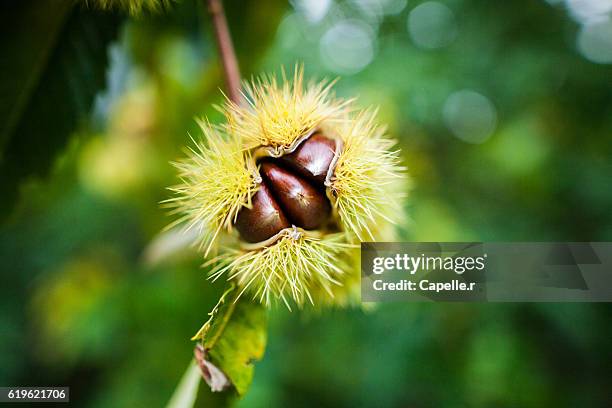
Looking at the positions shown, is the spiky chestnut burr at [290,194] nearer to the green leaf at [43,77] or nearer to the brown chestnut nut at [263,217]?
the brown chestnut nut at [263,217]

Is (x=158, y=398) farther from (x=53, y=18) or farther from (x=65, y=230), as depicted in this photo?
(x=53, y=18)

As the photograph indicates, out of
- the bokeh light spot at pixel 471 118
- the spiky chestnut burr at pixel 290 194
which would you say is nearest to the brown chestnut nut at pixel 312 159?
the spiky chestnut burr at pixel 290 194

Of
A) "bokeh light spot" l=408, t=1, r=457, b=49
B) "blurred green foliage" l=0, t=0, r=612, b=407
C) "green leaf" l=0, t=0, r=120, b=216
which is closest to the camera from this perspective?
"green leaf" l=0, t=0, r=120, b=216

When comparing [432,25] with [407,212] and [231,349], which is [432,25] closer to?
[407,212]

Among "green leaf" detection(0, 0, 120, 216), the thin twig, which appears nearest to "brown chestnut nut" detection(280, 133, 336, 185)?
the thin twig

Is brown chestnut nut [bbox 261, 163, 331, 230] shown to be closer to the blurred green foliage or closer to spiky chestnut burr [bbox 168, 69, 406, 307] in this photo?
spiky chestnut burr [bbox 168, 69, 406, 307]

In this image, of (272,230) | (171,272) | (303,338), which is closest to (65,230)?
(171,272)
